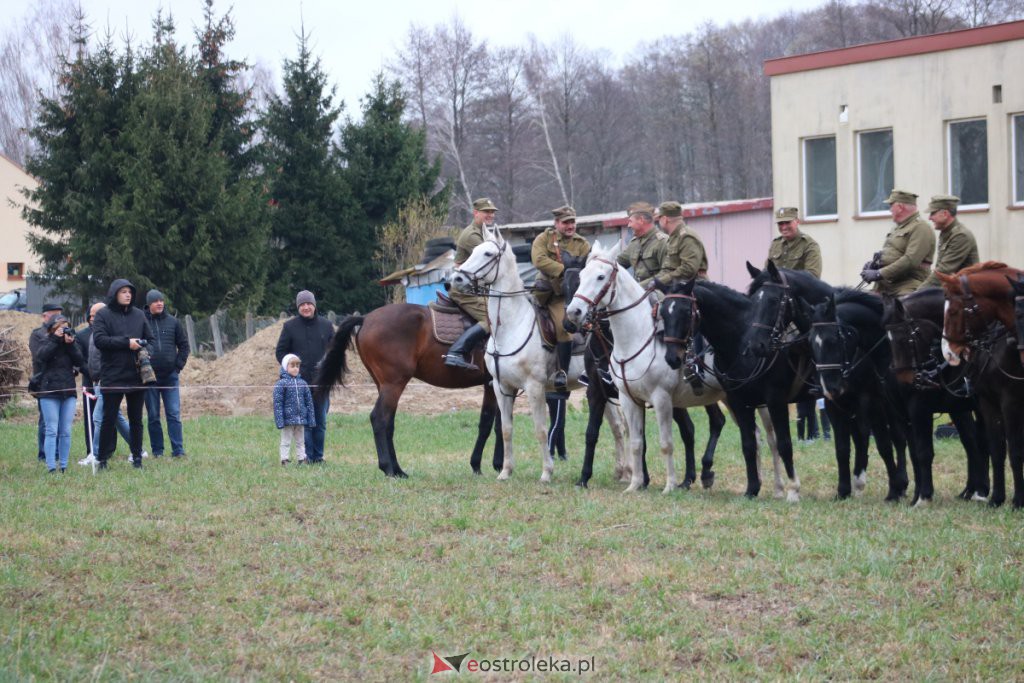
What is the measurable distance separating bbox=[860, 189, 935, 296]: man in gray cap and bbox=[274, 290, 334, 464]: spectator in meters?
7.57

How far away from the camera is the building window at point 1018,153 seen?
2195 centimetres

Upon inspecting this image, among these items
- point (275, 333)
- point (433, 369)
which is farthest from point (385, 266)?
point (433, 369)

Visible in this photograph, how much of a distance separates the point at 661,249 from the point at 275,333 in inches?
784

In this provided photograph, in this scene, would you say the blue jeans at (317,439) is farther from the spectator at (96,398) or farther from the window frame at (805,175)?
the window frame at (805,175)

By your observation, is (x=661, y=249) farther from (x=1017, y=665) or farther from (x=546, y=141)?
(x=546, y=141)

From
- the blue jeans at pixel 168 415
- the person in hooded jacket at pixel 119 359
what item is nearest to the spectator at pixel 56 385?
the person in hooded jacket at pixel 119 359

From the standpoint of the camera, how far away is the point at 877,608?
715 cm

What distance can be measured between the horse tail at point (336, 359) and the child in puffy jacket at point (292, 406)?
0.67m

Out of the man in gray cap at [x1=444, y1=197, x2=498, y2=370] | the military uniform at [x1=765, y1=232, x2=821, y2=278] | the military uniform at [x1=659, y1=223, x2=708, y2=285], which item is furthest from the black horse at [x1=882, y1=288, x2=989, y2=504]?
the man in gray cap at [x1=444, y1=197, x2=498, y2=370]

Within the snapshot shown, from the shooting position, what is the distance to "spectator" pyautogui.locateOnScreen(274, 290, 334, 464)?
634 inches

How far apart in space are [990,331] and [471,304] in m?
6.08

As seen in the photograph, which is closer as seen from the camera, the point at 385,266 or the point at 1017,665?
the point at 1017,665

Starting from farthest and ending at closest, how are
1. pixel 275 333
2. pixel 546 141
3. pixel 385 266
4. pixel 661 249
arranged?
pixel 546 141 → pixel 385 266 → pixel 275 333 → pixel 661 249

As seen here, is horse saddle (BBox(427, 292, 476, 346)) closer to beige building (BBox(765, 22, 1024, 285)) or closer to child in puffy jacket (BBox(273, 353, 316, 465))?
child in puffy jacket (BBox(273, 353, 316, 465))
